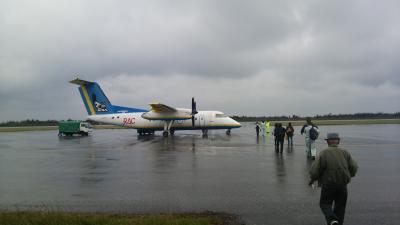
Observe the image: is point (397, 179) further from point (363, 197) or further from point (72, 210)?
point (72, 210)

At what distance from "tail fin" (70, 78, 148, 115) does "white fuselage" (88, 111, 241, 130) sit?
2.28 feet

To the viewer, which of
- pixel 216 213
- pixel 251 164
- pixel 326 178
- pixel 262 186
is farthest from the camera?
pixel 251 164

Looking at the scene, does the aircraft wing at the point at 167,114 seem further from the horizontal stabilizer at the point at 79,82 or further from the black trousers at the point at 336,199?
the black trousers at the point at 336,199

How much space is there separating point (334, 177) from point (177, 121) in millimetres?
29637

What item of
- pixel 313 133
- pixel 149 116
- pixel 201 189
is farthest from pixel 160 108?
pixel 201 189

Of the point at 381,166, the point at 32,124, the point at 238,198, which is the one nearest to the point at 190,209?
the point at 238,198

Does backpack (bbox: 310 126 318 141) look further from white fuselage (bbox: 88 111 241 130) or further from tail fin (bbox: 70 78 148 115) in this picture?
tail fin (bbox: 70 78 148 115)

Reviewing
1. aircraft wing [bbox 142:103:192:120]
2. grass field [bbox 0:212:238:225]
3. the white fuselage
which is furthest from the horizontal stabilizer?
grass field [bbox 0:212:238:225]

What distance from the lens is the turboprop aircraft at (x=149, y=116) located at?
3347 cm

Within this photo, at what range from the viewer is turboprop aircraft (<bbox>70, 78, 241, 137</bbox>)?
3347 centimetres

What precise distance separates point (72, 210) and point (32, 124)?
110 meters

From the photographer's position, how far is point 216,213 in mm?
6207

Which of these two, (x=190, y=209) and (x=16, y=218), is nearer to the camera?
(x=16, y=218)

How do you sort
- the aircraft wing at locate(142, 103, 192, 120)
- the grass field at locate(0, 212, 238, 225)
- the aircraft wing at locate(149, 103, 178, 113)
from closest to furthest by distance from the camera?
the grass field at locate(0, 212, 238, 225), the aircraft wing at locate(149, 103, 178, 113), the aircraft wing at locate(142, 103, 192, 120)
